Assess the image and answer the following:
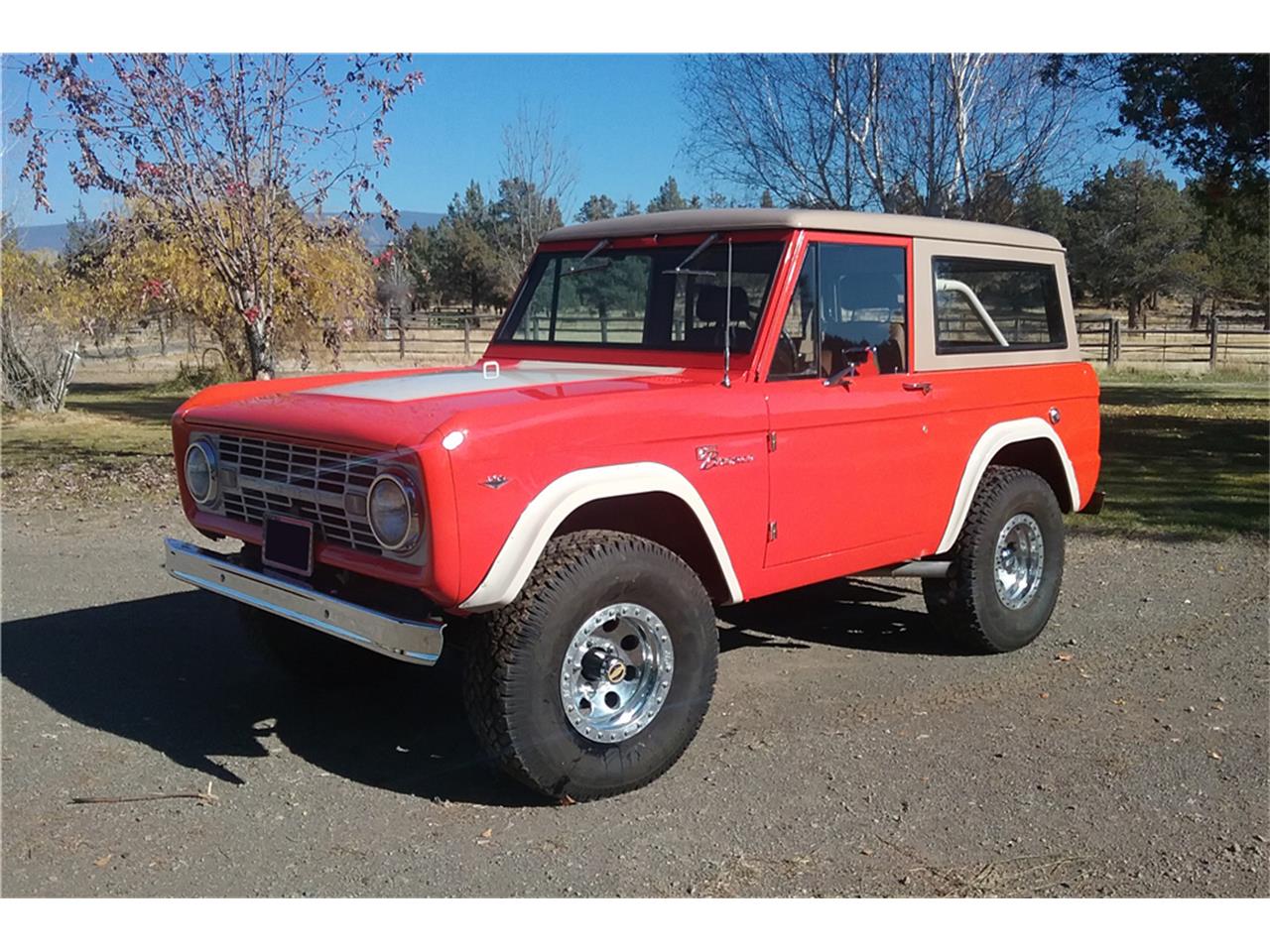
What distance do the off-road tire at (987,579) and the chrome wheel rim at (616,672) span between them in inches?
74.7

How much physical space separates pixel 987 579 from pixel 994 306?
1366 millimetres

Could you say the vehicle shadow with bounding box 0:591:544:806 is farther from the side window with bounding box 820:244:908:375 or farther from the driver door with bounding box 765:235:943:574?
the side window with bounding box 820:244:908:375

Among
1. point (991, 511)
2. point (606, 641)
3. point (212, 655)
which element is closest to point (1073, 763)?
point (991, 511)

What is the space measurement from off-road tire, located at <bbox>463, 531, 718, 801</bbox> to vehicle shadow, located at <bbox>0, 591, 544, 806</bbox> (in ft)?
0.83

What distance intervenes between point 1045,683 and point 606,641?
238 cm

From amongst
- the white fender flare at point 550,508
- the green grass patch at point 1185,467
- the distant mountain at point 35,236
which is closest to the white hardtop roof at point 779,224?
the white fender flare at point 550,508

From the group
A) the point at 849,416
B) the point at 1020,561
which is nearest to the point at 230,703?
the point at 849,416

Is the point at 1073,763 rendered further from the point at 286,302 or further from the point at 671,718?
the point at 286,302

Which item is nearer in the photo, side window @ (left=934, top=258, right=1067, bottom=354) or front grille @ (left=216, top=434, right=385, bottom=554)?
front grille @ (left=216, top=434, right=385, bottom=554)

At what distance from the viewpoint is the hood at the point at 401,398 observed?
3.65m

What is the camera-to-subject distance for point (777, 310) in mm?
4566

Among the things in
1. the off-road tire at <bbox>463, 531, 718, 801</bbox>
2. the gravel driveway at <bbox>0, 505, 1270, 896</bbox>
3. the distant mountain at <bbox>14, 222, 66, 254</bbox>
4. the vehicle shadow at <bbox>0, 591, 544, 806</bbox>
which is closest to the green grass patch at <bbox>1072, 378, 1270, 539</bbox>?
the gravel driveway at <bbox>0, 505, 1270, 896</bbox>

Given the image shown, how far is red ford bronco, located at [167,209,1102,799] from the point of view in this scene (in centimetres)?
362

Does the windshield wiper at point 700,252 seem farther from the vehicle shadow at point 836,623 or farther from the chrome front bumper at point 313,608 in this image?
the chrome front bumper at point 313,608
